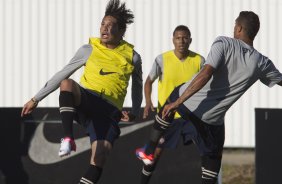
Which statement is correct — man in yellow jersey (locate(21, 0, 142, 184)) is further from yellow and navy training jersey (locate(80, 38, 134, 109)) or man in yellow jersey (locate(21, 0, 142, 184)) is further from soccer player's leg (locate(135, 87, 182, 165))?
soccer player's leg (locate(135, 87, 182, 165))

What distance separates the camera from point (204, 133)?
1104 centimetres

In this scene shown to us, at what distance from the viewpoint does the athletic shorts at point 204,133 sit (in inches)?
432

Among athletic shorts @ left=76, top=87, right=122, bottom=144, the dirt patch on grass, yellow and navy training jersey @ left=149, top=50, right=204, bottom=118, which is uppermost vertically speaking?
yellow and navy training jersey @ left=149, top=50, right=204, bottom=118

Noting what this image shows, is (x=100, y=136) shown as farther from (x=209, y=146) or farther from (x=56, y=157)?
(x=56, y=157)

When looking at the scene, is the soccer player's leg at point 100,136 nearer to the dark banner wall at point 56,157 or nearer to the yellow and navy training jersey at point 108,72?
the yellow and navy training jersey at point 108,72

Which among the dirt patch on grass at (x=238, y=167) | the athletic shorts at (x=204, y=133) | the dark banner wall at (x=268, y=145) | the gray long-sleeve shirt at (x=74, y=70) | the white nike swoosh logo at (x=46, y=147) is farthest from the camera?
the dirt patch on grass at (x=238, y=167)

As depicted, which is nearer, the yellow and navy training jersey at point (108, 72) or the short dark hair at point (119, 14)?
the yellow and navy training jersey at point (108, 72)

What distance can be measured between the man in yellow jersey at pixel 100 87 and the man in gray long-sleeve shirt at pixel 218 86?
523 mm

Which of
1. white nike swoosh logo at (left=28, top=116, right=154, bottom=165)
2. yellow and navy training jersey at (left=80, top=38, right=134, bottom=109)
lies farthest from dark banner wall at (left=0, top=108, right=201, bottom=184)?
yellow and navy training jersey at (left=80, top=38, right=134, bottom=109)

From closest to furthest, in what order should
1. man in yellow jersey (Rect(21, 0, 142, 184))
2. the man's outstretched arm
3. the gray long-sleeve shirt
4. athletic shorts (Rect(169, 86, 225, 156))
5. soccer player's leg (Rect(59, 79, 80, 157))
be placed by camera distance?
the man's outstretched arm → soccer player's leg (Rect(59, 79, 80, 157)) → man in yellow jersey (Rect(21, 0, 142, 184)) → the gray long-sleeve shirt → athletic shorts (Rect(169, 86, 225, 156))

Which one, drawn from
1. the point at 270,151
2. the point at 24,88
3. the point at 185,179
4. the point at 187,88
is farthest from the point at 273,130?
the point at 24,88

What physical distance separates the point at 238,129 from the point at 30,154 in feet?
16.0

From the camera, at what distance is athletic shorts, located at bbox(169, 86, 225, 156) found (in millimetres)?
10969

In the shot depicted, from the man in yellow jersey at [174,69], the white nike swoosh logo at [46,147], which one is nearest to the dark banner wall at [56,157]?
the white nike swoosh logo at [46,147]
